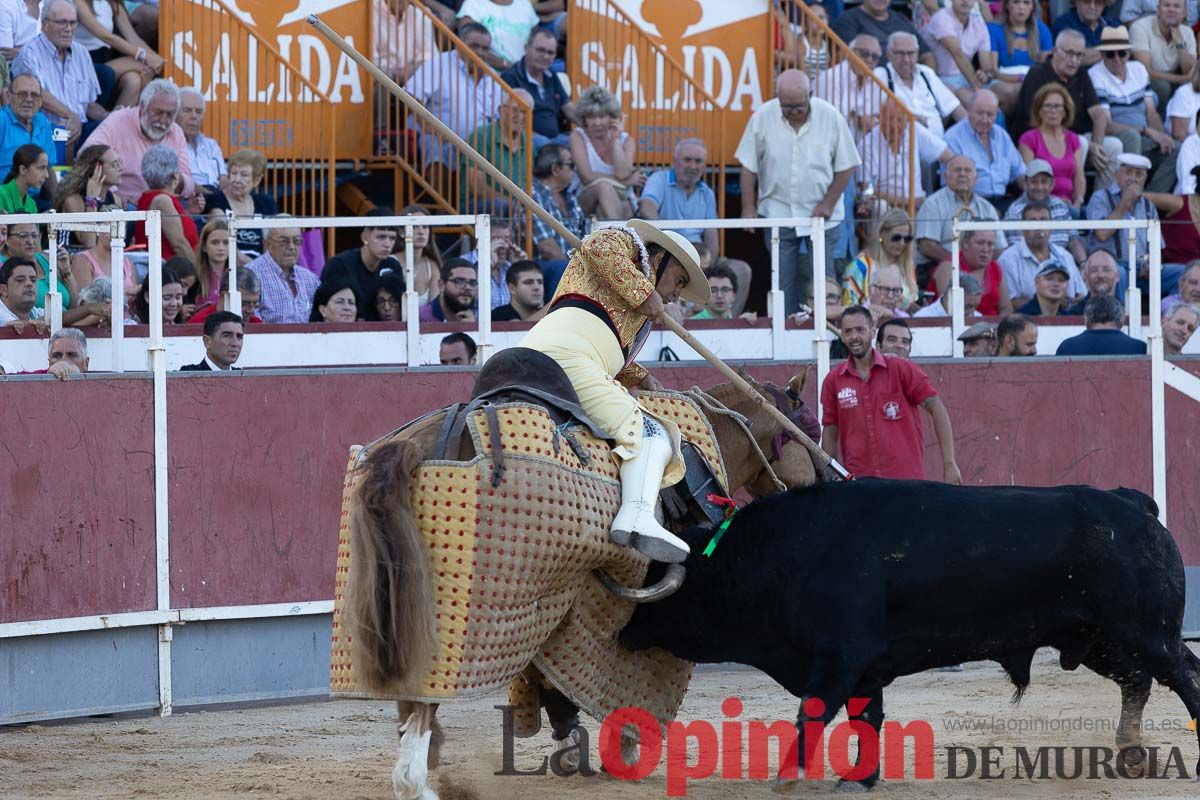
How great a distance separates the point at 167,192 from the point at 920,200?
504 cm

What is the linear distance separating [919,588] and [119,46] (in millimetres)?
6497

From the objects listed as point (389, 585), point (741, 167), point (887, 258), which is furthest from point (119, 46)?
point (389, 585)

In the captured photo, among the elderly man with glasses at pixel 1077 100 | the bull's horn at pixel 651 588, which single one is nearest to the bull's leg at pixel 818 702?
the bull's horn at pixel 651 588

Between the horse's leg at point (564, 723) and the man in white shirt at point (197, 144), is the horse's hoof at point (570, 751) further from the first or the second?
the man in white shirt at point (197, 144)

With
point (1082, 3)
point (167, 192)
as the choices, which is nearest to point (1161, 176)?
point (1082, 3)

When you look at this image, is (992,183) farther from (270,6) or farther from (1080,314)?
(270,6)

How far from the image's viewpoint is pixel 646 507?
5918mm

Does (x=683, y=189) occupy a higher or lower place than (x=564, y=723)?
higher

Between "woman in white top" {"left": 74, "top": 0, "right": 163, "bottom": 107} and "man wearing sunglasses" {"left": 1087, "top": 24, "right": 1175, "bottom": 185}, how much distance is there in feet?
22.2

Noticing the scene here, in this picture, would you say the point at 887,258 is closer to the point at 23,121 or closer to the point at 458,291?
the point at 458,291

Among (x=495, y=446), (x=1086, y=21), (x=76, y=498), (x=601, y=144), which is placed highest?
(x=1086, y=21)

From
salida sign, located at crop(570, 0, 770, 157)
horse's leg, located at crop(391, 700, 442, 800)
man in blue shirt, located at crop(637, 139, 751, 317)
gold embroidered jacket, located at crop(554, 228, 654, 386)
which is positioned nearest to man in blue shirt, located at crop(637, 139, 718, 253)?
man in blue shirt, located at crop(637, 139, 751, 317)

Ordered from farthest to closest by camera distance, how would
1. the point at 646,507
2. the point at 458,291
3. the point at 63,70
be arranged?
the point at 63,70
the point at 458,291
the point at 646,507

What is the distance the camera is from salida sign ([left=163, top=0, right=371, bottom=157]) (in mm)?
11047
